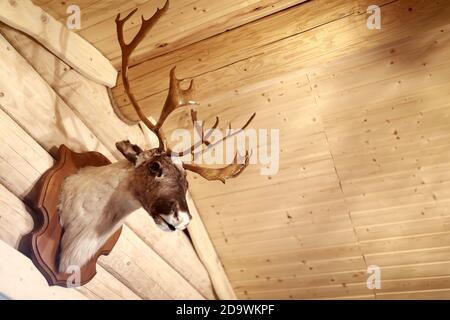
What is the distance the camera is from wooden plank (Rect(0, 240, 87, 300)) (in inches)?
80.7

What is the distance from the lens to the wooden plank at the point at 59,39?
2.03 m

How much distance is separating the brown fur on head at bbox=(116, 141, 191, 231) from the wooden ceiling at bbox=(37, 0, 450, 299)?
556 mm

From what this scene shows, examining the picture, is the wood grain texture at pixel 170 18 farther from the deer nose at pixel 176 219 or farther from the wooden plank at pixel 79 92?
the deer nose at pixel 176 219

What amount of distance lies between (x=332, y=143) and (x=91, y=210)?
1718mm

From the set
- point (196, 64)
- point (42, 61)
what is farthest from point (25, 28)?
point (196, 64)

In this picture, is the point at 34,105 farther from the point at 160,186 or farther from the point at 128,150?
the point at 160,186

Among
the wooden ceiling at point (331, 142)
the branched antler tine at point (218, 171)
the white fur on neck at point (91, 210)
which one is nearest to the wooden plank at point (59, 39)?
the wooden ceiling at point (331, 142)

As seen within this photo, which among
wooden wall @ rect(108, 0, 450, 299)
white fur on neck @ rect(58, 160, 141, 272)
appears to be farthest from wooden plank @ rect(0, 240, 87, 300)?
wooden wall @ rect(108, 0, 450, 299)

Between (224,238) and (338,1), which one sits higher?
(338,1)

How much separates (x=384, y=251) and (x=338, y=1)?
6.80ft

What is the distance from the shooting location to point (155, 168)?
6.70ft

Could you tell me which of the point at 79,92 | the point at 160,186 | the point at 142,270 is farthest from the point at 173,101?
the point at 142,270

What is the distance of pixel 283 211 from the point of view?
3322 millimetres

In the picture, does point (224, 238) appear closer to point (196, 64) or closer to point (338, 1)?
point (196, 64)
